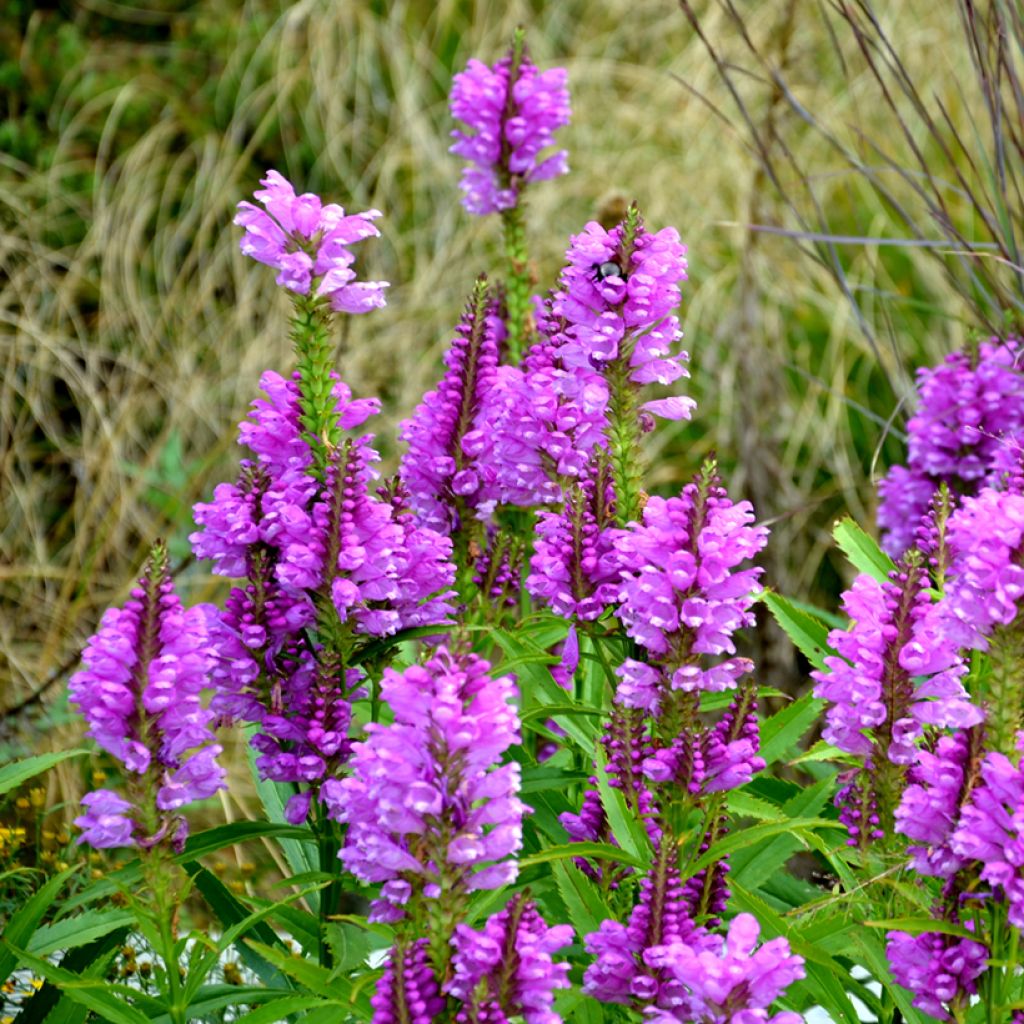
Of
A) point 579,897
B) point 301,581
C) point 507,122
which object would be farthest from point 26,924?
point 507,122

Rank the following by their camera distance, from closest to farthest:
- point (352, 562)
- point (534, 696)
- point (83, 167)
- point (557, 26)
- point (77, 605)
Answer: point (352, 562)
point (534, 696)
point (77, 605)
point (83, 167)
point (557, 26)

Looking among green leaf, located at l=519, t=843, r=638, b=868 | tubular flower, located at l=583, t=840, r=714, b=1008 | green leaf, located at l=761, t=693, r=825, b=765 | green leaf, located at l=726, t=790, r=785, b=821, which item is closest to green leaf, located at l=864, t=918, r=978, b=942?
tubular flower, located at l=583, t=840, r=714, b=1008

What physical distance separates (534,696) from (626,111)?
6.50 m

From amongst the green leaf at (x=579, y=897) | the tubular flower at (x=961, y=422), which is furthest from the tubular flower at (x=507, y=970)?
the tubular flower at (x=961, y=422)

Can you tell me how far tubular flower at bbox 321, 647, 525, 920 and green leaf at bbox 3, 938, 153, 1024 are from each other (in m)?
0.66

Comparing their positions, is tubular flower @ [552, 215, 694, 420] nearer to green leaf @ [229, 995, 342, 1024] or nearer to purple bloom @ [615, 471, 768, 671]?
purple bloom @ [615, 471, 768, 671]

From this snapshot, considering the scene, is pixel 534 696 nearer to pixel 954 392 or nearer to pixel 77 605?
pixel 954 392

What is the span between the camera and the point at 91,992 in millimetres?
2533

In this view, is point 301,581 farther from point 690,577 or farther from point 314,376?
point 690,577

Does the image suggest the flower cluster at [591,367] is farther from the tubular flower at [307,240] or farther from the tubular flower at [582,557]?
the tubular flower at [307,240]

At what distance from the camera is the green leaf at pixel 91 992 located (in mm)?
2465

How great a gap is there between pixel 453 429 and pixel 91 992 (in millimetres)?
1233

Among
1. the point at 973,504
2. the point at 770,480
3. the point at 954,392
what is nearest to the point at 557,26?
the point at 770,480

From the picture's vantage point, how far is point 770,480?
6.40m
